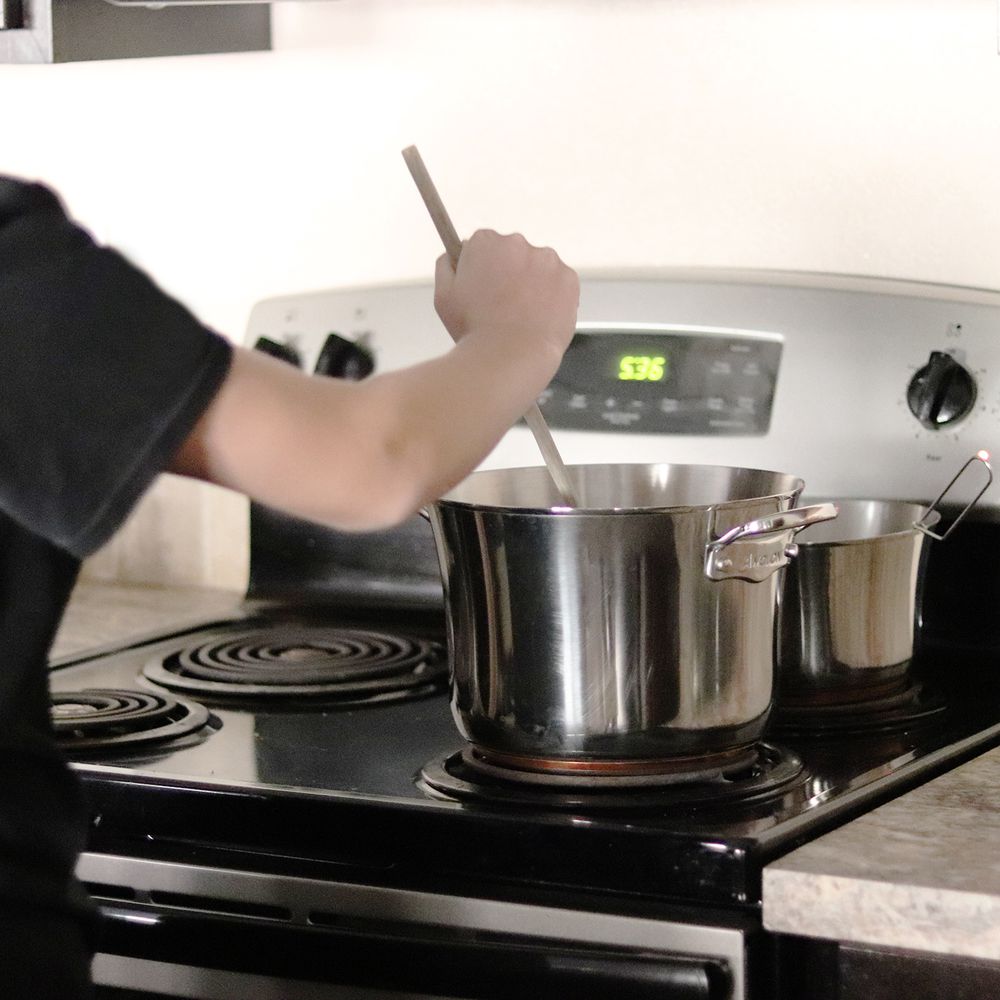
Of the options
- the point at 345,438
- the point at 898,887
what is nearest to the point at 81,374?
the point at 345,438

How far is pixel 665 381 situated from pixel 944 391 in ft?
0.77

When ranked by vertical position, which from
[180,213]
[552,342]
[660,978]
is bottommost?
[660,978]

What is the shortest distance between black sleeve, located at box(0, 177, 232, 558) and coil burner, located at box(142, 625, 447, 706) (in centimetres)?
53

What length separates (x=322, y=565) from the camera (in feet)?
5.24

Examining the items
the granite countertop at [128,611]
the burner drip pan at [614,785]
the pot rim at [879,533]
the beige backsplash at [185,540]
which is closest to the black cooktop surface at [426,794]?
the burner drip pan at [614,785]

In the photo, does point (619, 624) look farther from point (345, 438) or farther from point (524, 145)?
point (524, 145)

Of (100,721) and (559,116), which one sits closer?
(100,721)

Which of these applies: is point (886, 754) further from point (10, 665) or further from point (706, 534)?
point (10, 665)

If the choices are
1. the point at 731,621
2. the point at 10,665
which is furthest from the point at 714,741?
the point at 10,665

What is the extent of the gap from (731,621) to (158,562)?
99cm

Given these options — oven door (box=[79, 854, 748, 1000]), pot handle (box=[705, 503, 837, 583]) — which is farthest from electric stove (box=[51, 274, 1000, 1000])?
pot handle (box=[705, 503, 837, 583])

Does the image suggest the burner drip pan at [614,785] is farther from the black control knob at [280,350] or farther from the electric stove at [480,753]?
the black control knob at [280,350]

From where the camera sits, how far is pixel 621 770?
0.97 meters

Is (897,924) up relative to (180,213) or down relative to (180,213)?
down
